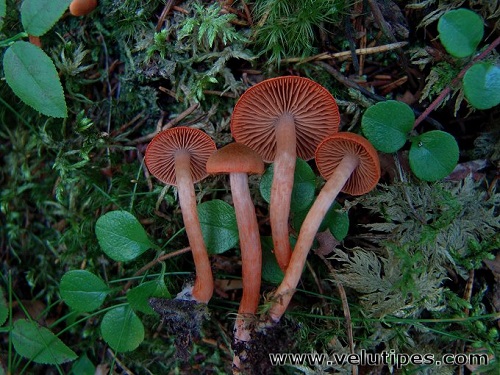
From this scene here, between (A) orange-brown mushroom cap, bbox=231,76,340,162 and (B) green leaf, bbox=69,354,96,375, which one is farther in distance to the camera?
(B) green leaf, bbox=69,354,96,375

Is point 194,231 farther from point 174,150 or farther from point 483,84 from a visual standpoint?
point 483,84

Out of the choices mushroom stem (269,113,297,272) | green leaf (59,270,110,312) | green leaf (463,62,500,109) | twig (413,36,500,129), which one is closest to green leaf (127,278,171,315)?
green leaf (59,270,110,312)

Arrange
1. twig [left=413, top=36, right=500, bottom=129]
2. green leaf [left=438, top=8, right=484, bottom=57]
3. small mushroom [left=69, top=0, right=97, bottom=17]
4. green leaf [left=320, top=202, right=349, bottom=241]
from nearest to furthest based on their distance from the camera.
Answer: green leaf [left=438, top=8, right=484, bottom=57] → twig [left=413, top=36, right=500, bottom=129] → green leaf [left=320, top=202, right=349, bottom=241] → small mushroom [left=69, top=0, right=97, bottom=17]

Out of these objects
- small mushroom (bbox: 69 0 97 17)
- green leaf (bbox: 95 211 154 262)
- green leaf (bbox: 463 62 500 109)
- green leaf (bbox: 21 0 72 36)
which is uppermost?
green leaf (bbox: 21 0 72 36)

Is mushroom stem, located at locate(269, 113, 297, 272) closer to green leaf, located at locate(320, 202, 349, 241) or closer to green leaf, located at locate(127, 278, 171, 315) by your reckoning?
green leaf, located at locate(320, 202, 349, 241)

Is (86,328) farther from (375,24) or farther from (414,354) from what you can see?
(375,24)

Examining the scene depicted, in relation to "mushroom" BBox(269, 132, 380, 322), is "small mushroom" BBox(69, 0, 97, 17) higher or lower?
higher

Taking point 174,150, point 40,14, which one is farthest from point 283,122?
point 40,14
